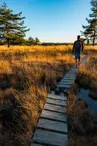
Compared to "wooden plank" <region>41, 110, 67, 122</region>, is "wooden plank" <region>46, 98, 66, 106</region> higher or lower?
higher

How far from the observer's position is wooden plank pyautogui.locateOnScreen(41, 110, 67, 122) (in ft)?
16.0

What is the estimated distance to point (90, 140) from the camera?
15.1ft

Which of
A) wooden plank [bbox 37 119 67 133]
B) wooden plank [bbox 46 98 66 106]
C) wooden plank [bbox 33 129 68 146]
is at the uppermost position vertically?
wooden plank [bbox 46 98 66 106]

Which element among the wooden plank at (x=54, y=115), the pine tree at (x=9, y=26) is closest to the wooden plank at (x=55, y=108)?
the wooden plank at (x=54, y=115)

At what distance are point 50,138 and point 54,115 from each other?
105cm

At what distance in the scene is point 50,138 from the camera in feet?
13.2

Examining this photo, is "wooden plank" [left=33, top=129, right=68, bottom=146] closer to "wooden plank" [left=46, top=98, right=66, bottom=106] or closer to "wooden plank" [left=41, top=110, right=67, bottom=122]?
"wooden plank" [left=41, top=110, right=67, bottom=122]

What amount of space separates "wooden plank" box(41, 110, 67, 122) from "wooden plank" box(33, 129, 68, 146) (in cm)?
67

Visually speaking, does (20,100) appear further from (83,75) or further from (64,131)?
(83,75)

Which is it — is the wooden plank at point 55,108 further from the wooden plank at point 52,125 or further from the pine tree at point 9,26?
the pine tree at point 9,26

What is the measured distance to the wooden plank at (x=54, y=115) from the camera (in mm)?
4883

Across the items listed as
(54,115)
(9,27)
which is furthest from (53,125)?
(9,27)

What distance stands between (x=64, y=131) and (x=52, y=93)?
8.17ft

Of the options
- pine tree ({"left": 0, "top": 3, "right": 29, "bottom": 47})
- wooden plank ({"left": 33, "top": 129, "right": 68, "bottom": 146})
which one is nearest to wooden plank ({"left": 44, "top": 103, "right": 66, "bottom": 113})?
wooden plank ({"left": 33, "top": 129, "right": 68, "bottom": 146})
